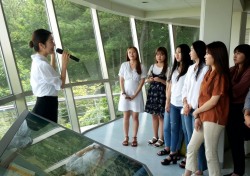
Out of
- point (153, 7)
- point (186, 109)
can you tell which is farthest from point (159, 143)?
point (153, 7)

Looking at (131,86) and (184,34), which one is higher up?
(184,34)

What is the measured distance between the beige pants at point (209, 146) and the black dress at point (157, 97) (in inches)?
46.3

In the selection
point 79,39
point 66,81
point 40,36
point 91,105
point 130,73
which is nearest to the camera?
point 40,36

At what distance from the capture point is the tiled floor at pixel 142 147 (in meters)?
3.07

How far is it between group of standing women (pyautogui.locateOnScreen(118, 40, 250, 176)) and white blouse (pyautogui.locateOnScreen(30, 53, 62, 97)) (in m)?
1.39

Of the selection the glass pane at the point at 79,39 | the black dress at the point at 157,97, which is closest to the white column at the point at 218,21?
the black dress at the point at 157,97

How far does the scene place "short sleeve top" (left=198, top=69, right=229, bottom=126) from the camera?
92.1 inches

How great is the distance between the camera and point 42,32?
233cm

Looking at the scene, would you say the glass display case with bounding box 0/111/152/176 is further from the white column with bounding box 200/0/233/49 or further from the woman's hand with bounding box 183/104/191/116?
the white column with bounding box 200/0/233/49

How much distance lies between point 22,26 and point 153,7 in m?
4.03

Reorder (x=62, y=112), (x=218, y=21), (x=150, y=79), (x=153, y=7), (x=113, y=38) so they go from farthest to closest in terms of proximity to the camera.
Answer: (x=153, y=7) → (x=113, y=38) → (x=62, y=112) → (x=150, y=79) → (x=218, y=21)

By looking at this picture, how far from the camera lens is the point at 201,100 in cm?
248

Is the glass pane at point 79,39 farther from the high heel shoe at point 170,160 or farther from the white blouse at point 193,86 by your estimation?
the white blouse at point 193,86

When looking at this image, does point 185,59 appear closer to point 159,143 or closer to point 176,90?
point 176,90
